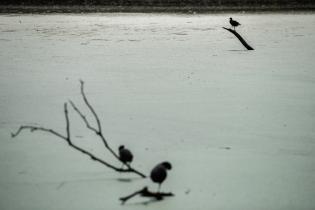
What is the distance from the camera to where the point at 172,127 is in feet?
12.5

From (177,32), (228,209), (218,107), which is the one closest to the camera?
(228,209)

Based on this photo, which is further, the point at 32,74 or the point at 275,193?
the point at 32,74

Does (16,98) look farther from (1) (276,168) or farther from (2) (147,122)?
(1) (276,168)

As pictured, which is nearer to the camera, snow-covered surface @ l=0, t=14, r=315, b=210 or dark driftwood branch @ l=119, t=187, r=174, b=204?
dark driftwood branch @ l=119, t=187, r=174, b=204

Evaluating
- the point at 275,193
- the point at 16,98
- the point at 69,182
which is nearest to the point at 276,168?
the point at 275,193

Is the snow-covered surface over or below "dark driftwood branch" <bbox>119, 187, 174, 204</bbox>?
below

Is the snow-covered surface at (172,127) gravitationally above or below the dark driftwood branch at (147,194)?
below

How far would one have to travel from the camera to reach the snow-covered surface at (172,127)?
8.35 ft

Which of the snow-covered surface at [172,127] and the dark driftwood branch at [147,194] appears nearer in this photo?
the dark driftwood branch at [147,194]

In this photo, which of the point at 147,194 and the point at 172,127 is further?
the point at 172,127

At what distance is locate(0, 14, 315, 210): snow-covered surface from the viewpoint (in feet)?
8.35

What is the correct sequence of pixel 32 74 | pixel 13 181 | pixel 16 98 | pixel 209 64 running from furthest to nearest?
pixel 209 64 → pixel 32 74 → pixel 16 98 → pixel 13 181

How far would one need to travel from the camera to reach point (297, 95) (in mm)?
5117

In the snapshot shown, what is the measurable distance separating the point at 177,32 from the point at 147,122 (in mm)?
9793
